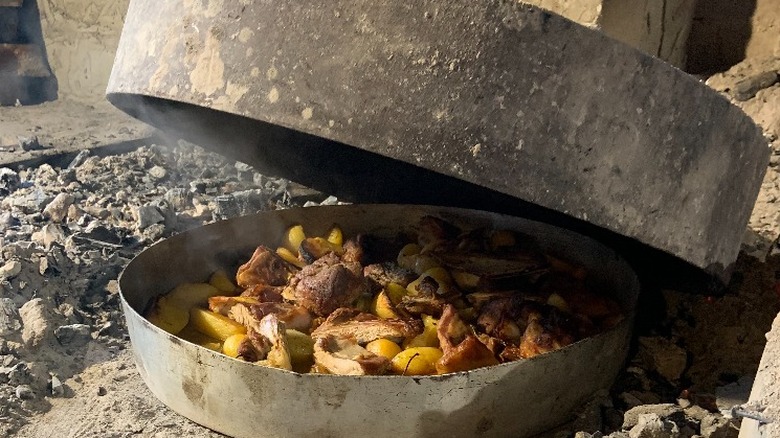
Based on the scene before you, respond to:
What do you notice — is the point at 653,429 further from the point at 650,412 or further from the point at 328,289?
the point at 328,289

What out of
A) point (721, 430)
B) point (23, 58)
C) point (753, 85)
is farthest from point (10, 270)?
point (23, 58)

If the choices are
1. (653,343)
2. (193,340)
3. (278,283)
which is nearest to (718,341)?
(653,343)

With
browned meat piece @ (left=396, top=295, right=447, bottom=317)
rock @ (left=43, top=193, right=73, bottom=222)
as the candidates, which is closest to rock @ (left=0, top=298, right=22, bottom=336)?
rock @ (left=43, top=193, right=73, bottom=222)

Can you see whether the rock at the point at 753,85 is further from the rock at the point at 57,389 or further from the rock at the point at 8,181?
the rock at the point at 8,181

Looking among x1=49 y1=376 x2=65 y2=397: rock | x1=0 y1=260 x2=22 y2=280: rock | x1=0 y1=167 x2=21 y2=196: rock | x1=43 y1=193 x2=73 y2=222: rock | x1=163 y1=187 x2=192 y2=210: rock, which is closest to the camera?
x1=49 y1=376 x2=65 y2=397: rock

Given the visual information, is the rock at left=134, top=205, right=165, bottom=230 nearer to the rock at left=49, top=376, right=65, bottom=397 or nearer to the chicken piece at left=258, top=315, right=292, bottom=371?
the rock at left=49, top=376, right=65, bottom=397
